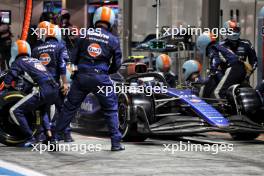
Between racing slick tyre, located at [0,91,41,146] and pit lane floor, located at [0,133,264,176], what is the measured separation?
0.19 m

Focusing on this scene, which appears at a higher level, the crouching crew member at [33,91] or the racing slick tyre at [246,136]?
the crouching crew member at [33,91]

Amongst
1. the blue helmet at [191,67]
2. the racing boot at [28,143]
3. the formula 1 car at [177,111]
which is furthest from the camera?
the blue helmet at [191,67]

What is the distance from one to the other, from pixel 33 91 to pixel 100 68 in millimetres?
1062

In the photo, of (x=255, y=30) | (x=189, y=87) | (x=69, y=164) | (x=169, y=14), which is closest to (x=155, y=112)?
(x=189, y=87)

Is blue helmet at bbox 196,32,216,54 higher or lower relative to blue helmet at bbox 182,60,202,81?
higher

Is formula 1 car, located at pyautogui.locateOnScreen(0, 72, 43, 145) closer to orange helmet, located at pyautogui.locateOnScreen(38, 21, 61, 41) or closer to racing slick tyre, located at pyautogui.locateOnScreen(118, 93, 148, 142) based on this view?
orange helmet, located at pyautogui.locateOnScreen(38, 21, 61, 41)

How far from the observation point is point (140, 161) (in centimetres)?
902

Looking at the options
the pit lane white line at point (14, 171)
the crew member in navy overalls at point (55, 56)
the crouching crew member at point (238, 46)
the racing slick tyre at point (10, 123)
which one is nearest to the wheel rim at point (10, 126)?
the racing slick tyre at point (10, 123)

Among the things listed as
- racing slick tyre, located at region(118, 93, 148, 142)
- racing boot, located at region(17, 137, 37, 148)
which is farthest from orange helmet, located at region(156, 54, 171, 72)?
racing boot, located at region(17, 137, 37, 148)

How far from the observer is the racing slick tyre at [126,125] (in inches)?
439

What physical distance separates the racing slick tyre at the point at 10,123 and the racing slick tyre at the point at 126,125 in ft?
4.42

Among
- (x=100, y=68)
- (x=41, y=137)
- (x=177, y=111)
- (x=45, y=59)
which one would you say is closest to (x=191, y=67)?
(x=177, y=111)

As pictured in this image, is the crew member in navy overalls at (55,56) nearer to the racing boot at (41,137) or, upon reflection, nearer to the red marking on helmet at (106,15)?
the racing boot at (41,137)

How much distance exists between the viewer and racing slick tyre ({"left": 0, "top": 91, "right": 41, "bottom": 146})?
10664 millimetres
